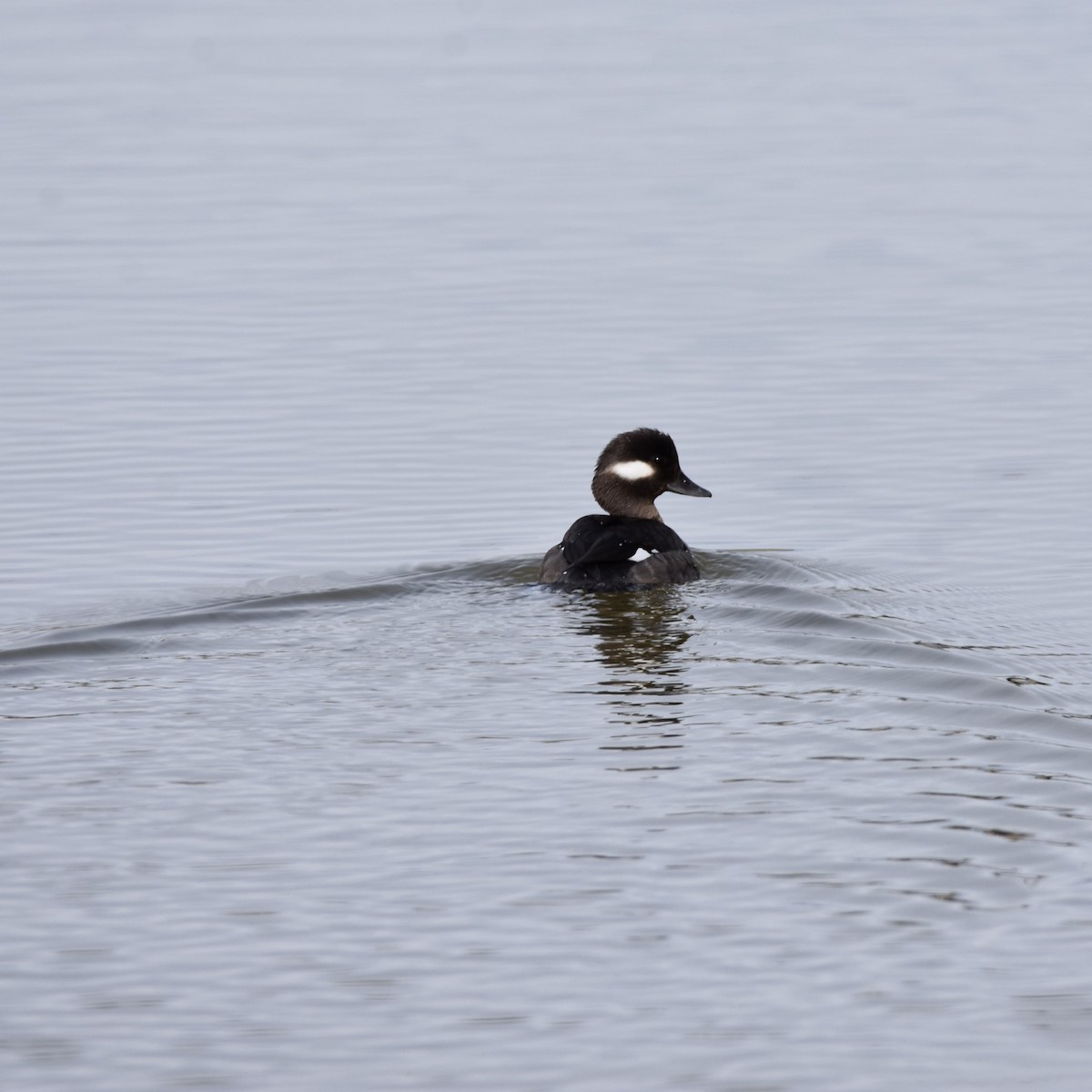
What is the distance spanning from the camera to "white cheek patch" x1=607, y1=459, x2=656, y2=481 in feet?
40.3

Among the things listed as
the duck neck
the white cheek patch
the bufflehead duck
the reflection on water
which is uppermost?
the white cheek patch

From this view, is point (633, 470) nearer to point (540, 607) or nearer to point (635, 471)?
point (635, 471)

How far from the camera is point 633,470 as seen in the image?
12305 millimetres

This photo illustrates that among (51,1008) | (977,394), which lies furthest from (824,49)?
(51,1008)

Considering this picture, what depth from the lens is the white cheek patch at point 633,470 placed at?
12281 mm

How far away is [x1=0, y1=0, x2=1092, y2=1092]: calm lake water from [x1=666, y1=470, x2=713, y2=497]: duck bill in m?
0.31

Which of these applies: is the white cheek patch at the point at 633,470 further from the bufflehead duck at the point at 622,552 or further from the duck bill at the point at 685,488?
the duck bill at the point at 685,488

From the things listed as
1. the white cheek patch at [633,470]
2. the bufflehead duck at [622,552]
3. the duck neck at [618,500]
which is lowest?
the bufflehead duck at [622,552]

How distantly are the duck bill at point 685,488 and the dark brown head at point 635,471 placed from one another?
0.04 feet

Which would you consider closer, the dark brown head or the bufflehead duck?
the bufflehead duck

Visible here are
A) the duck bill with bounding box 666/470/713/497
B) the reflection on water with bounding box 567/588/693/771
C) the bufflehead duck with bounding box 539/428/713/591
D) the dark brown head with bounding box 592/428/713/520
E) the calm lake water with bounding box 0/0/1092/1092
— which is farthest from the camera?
the duck bill with bounding box 666/470/713/497

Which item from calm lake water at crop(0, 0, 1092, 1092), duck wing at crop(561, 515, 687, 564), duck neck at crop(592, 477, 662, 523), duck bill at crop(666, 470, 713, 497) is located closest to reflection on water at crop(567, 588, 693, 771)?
calm lake water at crop(0, 0, 1092, 1092)

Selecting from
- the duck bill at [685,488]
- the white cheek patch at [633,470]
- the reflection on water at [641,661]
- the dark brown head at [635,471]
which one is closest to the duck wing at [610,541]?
the reflection on water at [641,661]

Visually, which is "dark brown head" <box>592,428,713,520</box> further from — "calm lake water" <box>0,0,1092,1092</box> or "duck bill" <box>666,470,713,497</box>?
"calm lake water" <box>0,0,1092,1092</box>
